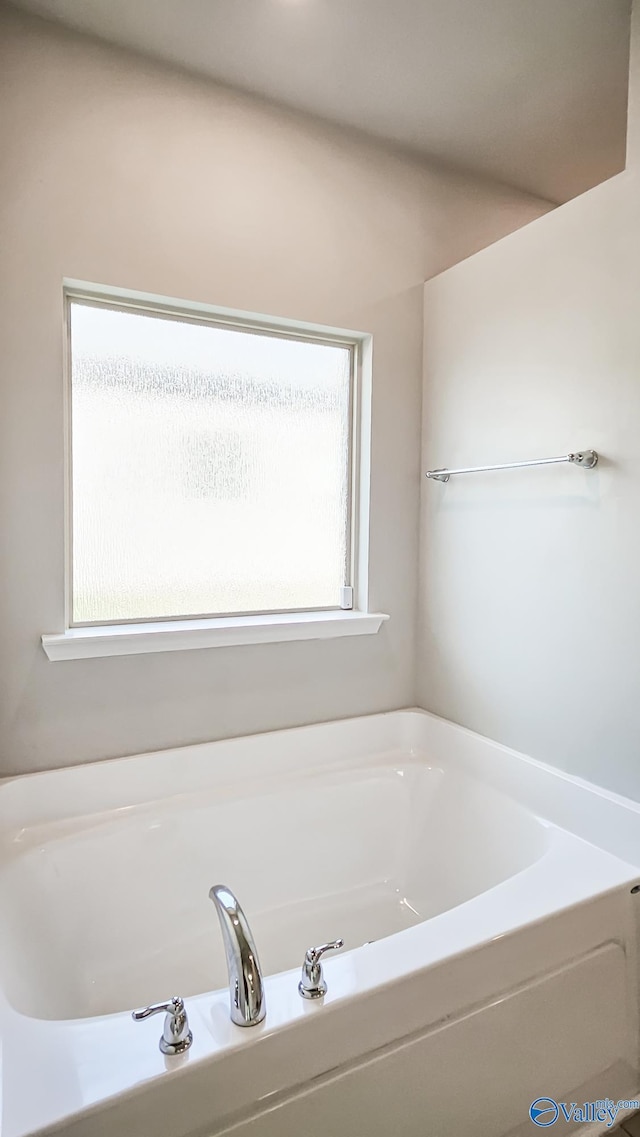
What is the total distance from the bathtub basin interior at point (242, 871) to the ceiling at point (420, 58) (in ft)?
6.61

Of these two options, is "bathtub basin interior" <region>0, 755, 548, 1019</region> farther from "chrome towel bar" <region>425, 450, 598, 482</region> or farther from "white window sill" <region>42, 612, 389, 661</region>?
"chrome towel bar" <region>425, 450, 598, 482</region>

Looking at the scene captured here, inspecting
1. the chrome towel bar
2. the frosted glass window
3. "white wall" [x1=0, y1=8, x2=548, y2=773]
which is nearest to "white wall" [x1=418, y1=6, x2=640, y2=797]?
the chrome towel bar

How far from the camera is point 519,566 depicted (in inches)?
71.9

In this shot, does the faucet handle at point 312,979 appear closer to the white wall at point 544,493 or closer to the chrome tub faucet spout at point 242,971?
the chrome tub faucet spout at point 242,971

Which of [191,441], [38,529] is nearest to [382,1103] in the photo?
[38,529]

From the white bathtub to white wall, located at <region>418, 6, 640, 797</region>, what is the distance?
18 cm

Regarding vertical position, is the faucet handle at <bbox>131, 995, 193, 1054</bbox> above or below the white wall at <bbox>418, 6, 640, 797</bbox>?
below

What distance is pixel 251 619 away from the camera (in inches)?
79.7

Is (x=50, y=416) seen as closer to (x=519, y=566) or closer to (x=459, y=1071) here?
(x=519, y=566)

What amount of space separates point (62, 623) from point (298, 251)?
4.49ft

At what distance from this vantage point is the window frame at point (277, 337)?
1770 millimetres

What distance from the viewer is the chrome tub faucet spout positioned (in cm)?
97

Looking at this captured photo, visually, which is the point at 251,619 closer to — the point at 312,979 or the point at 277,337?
the point at 277,337

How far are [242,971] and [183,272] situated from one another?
1.74 m
